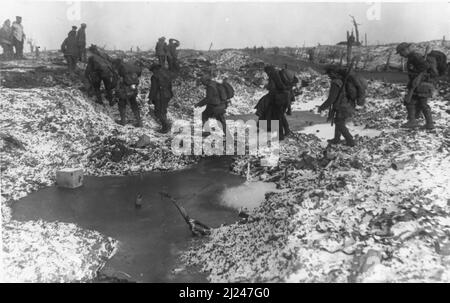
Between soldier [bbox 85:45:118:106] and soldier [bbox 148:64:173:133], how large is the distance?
3.60 ft

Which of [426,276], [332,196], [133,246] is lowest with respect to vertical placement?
[133,246]

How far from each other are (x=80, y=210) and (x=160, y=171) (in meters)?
2.35

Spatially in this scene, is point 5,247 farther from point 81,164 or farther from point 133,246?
point 81,164

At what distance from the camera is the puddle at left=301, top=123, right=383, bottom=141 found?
10577 mm

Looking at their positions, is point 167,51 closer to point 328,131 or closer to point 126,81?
point 126,81

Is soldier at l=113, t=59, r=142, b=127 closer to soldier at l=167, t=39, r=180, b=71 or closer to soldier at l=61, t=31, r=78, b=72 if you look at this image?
soldier at l=61, t=31, r=78, b=72

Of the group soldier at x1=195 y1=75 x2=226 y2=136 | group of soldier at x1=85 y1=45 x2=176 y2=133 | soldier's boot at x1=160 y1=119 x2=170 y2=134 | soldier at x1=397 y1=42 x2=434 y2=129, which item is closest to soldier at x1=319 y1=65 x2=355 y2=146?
soldier at x1=397 y1=42 x2=434 y2=129

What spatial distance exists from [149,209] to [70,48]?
8.95 m

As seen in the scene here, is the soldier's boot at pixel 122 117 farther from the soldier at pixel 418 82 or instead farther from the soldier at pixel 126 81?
the soldier at pixel 418 82

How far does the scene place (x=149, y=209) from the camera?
22.3ft

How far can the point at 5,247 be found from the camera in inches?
196

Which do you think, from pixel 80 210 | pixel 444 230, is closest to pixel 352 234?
pixel 444 230
